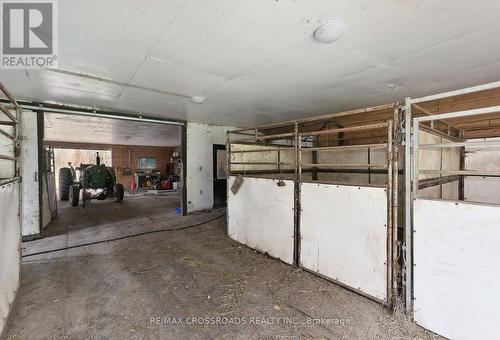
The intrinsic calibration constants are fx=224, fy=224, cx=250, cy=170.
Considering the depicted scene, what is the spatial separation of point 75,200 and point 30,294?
18.1 ft

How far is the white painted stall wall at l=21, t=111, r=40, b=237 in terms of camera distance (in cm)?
366

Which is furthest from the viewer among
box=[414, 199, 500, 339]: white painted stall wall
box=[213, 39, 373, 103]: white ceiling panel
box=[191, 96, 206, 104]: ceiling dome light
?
box=[191, 96, 206, 104]: ceiling dome light

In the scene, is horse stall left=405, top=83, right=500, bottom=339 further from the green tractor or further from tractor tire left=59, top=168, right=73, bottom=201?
tractor tire left=59, top=168, right=73, bottom=201

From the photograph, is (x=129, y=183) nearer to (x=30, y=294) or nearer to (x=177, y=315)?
(x=30, y=294)

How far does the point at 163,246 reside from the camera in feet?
11.1

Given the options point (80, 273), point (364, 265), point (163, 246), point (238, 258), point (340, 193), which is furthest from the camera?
point (163, 246)

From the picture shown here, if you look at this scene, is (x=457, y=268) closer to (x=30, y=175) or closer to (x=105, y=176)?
(x=30, y=175)

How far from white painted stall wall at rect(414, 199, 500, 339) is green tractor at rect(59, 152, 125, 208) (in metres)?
7.73

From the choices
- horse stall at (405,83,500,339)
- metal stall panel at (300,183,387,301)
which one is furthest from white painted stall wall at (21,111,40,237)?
horse stall at (405,83,500,339)

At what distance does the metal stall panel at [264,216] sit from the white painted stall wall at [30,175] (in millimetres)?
3239

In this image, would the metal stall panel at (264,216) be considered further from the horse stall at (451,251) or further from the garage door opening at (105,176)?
the garage door opening at (105,176)

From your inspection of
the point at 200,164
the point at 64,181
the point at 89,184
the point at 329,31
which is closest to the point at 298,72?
the point at 329,31

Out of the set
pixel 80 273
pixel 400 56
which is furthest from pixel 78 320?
pixel 400 56

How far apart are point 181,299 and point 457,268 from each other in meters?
2.18
